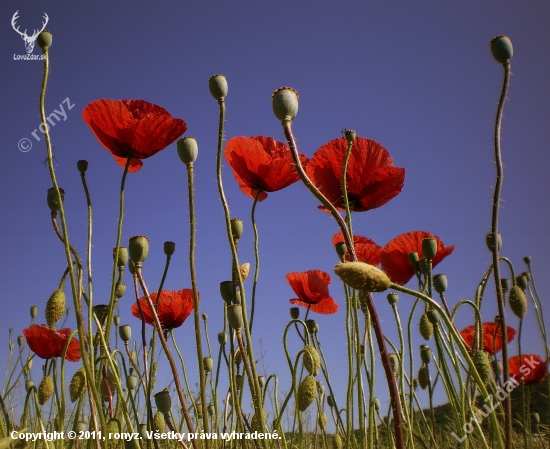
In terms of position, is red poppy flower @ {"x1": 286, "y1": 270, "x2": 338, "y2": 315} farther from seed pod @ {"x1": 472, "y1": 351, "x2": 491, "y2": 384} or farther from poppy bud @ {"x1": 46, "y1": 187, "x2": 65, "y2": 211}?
poppy bud @ {"x1": 46, "y1": 187, "x2": 65, "y2": 211}

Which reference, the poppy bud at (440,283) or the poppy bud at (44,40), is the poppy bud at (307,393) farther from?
the poppy bud at (44,40)

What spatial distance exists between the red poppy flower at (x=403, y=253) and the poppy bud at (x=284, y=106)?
40.0 inches

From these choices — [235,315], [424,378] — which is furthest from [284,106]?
[424,378]

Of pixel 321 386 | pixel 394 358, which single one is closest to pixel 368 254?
pixel 394 358

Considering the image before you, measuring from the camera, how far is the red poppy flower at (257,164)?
1941 mm

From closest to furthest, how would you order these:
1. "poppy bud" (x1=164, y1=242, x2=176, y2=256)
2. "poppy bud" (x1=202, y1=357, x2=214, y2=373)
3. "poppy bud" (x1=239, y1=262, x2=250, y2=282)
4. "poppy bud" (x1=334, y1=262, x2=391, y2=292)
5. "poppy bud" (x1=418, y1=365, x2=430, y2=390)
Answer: "poppy bud" (x1=334, y1=262, x2=391, y2=292), "poppy bud" (x1=164, y1=242, x2=176, y2=256), "poppy bud" (x1=239, y1=262, x2=250, y2=282), "poppy bud" (x1=418, y1=365, x2=430, y2=390), "poppy bud" (x1=202, y1=357, x2=214, y2=373)

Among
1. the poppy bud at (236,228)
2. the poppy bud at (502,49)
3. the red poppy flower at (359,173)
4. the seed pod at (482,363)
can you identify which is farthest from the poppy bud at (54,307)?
the poppy bud at (502,49)

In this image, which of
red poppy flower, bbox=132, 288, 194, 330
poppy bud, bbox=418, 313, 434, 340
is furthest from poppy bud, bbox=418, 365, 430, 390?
red poppy flower, bbox=132, 288, 194, 330

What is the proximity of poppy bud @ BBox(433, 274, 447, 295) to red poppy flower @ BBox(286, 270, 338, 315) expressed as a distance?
0.73 meters

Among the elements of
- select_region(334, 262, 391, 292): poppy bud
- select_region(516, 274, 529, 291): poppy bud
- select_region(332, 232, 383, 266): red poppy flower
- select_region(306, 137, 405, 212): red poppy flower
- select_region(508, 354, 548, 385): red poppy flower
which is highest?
select_region(306, 137, 405, 212): red poppy flower

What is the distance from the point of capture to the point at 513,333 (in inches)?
115

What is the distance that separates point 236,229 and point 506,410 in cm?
100

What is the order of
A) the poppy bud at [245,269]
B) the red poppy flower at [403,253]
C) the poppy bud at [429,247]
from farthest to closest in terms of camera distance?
the red poppy flower at [403,253], the poppy bud at [245,269], the poppy bud at [429,247]

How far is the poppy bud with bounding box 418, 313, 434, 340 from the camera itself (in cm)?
206
